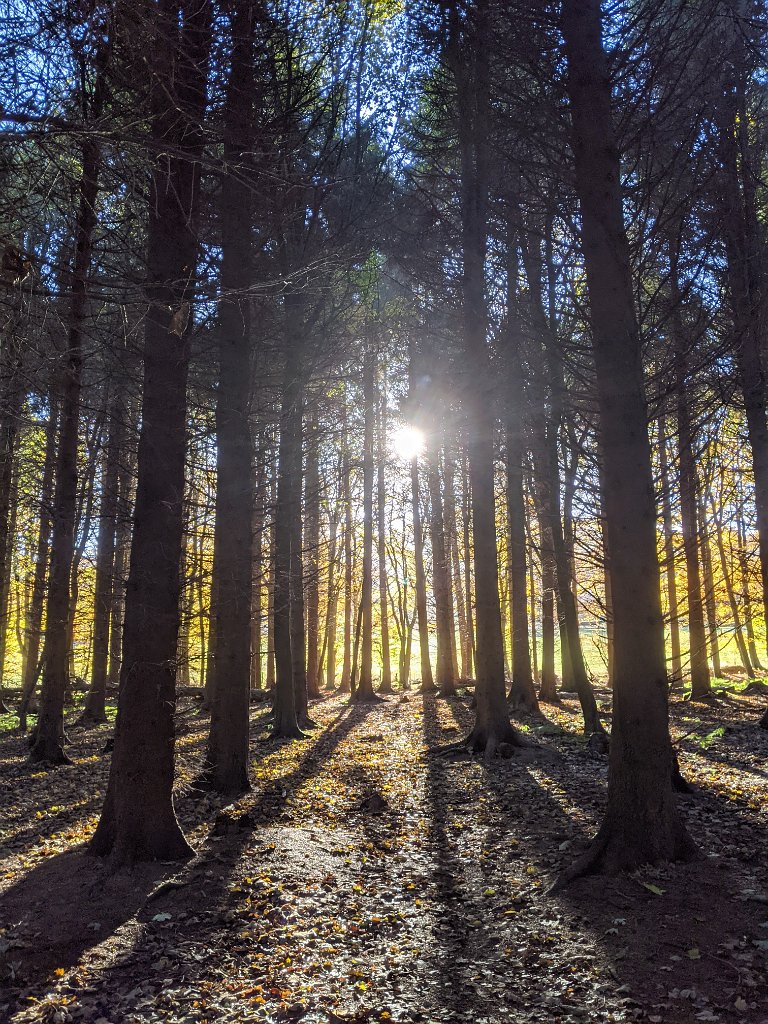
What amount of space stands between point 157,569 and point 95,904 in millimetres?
2443

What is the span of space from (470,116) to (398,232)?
2045 millimetres

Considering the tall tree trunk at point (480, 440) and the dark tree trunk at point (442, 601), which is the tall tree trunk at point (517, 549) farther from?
the dark tree trunk at point (442, 601)

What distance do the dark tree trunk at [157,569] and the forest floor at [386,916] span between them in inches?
13.1

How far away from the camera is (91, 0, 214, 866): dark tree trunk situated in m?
5.45

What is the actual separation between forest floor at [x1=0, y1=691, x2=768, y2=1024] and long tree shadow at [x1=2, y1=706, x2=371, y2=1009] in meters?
0.02

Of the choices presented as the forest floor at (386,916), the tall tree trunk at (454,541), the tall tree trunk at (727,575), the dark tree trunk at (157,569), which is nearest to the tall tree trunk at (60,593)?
the forest floor at (386,916)

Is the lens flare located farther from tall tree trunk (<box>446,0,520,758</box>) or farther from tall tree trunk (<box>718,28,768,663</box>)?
tall tree trunk (<box>718,28,768,663</box>)

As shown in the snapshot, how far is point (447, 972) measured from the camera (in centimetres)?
398

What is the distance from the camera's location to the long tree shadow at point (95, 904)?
4055mm

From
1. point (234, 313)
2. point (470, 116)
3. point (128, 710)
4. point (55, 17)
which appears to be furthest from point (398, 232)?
point (128, 710)

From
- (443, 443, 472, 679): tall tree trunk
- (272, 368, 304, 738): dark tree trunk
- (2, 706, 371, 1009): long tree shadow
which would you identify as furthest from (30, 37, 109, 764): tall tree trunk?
(443, 443, 472, 679): tall tree trunk

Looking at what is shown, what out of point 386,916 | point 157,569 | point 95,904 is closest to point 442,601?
point 157,569

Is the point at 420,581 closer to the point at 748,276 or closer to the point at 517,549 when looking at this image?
the point at 517,549

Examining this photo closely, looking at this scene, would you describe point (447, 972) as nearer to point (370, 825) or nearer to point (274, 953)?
point (274, 953)
